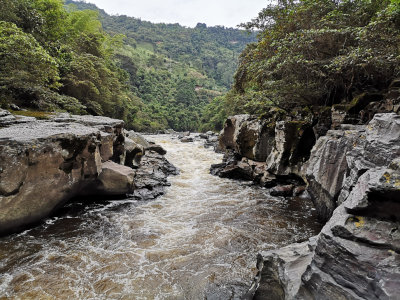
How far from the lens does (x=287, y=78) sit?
10.5m

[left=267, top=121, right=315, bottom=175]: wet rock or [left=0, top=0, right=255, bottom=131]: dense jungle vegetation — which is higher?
[left=0, top=0, right=255, bottom=131]: dense jungle vegetation

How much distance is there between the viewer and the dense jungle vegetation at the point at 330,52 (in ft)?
24.5

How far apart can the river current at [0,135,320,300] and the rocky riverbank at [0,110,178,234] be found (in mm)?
573

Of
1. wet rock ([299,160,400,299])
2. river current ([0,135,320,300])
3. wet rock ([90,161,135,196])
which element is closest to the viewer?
wet rock ([299,160,400,299])

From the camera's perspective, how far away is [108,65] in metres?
28.6

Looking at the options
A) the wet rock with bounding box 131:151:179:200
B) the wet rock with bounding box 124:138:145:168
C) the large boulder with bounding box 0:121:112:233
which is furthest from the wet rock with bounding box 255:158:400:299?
the wet rock with bounding box 124:138:145:168

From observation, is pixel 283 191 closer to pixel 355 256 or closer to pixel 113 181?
pixel 113 181

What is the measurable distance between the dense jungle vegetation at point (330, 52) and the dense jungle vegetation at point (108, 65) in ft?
34.0

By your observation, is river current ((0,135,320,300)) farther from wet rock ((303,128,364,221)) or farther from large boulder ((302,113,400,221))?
large boulder ((302,113,400,221))

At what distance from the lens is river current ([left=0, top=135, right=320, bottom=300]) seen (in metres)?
4.56

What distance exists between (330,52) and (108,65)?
2598 cm

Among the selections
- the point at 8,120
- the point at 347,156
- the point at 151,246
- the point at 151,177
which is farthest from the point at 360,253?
the point at 8,120

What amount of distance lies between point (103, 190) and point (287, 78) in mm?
9189

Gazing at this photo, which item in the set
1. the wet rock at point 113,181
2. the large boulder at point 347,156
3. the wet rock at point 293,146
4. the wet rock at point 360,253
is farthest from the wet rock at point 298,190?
the wet rock at point 113,181
